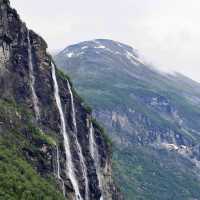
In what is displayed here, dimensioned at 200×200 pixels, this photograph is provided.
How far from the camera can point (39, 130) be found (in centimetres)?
14925

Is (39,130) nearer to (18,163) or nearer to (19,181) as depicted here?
(18,163)

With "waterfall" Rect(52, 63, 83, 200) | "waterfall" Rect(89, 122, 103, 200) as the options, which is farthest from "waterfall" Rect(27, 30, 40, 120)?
"waterfall" Rect(89, 122, 103, 200)

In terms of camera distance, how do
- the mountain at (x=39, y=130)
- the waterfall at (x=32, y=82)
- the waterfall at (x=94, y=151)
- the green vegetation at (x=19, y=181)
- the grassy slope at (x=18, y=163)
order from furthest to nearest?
the waterfall at (x=94, y=151), the waterfall at (x=32, y=82), the mountain at (x=39, y=130), the grassy slope at (x=18, y=163), the green vegetation at (x=19, y=181)

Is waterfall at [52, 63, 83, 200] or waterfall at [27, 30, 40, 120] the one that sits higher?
waterfall at [27, 30, 40, 120]

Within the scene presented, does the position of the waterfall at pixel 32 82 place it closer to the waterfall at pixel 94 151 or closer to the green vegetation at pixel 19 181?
the green vegetation at pixel 19 181

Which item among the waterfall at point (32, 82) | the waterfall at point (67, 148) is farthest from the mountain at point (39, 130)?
the waterfall at point (32, 82)

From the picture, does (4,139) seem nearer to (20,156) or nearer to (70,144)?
(20,156)

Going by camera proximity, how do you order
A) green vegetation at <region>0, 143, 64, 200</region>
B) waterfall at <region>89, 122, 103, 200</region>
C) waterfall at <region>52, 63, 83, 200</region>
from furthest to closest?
waterfall at <region>89, 122, 103, 200</region>, waterfall at <region>52, 63, 83, 200</region>, green vegetation at <region>0, 143, 64, 200</region>

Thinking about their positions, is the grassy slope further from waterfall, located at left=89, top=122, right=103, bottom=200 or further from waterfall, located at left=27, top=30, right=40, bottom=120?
waterfall, located at left=89, top=122, right=103, bottom=200

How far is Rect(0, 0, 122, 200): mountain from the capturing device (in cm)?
13350

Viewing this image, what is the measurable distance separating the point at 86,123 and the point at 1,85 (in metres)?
Result: 32.2

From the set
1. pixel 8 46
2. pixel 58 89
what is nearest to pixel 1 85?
pixel 8 46

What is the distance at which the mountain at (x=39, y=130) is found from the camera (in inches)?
5256

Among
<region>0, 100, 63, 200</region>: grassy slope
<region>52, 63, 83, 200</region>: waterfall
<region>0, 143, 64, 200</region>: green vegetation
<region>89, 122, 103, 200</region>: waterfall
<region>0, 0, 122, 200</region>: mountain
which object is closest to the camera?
<region>0, 143, 64, 200</region>: green vegetation
